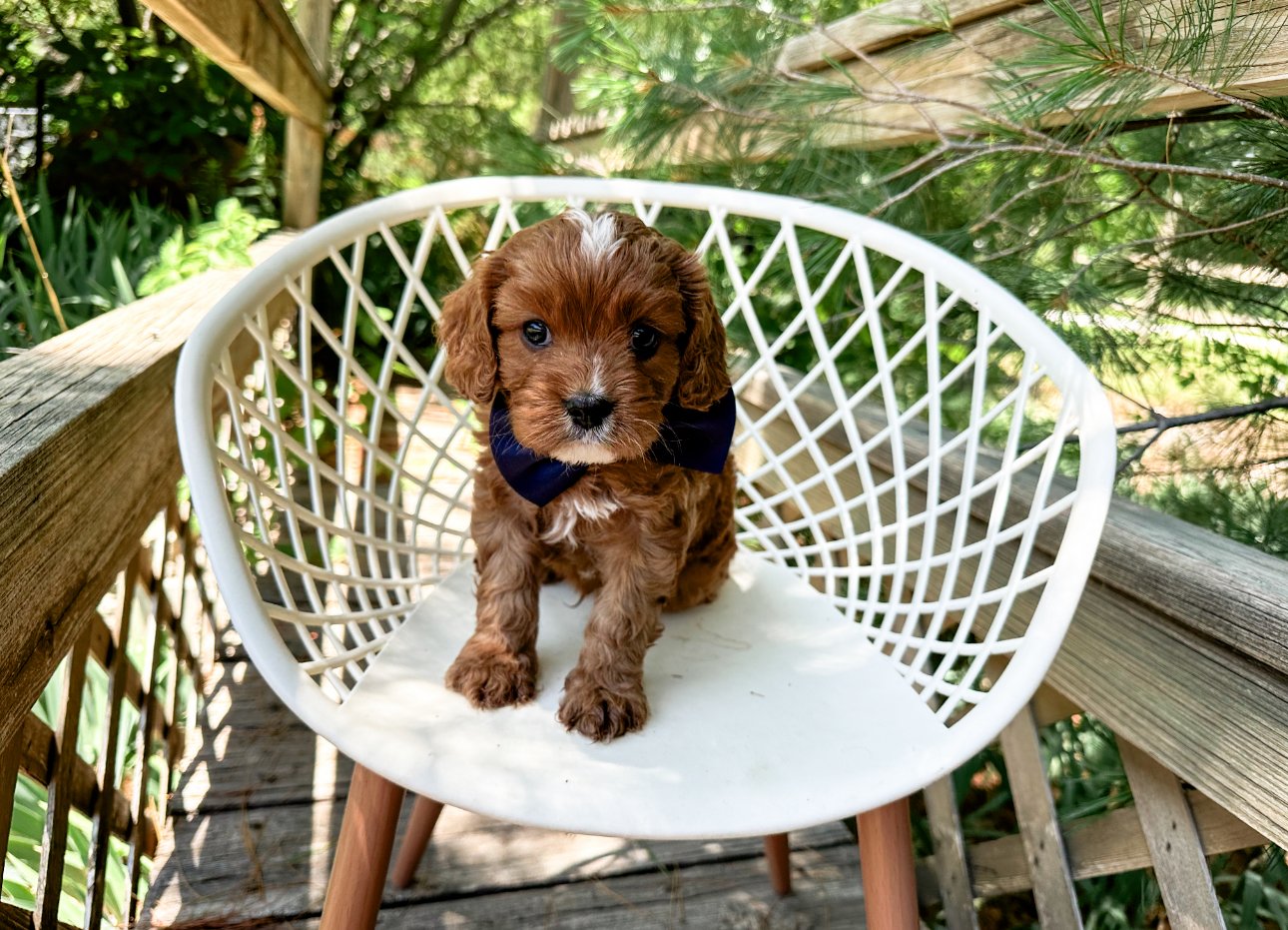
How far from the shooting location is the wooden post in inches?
151

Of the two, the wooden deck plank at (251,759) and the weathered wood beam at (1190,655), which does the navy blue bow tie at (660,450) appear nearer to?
the weathered wood beam at (1190,655)

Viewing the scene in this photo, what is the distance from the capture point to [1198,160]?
217cm

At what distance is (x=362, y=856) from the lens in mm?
1479

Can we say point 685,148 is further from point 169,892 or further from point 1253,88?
point 169,892

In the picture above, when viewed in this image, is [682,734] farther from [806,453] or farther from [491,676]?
[806,453]

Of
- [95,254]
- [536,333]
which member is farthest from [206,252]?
[536,333]

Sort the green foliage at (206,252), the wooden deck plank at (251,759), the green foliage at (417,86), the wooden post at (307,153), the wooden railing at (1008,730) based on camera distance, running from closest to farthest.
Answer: the wooden railing at (1008,730), the wooden deck plank at (251,759), the green foliage at (206,252), the wooden post at (307,153), the green foliage at (417,86)

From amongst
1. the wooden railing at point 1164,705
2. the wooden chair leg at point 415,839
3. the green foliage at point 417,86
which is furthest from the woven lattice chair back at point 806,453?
the green foliage at point 417,86

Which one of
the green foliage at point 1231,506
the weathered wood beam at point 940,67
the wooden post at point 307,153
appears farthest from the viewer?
the wooden post at point 307,153

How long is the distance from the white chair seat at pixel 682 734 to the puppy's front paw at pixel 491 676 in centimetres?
2

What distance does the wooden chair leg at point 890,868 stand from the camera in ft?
4.99

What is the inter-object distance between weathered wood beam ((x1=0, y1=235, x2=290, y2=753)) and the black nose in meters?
0.81

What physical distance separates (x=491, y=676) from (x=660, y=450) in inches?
21.7

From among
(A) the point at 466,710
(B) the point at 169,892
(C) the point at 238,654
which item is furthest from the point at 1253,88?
(C) the point at 238,654
